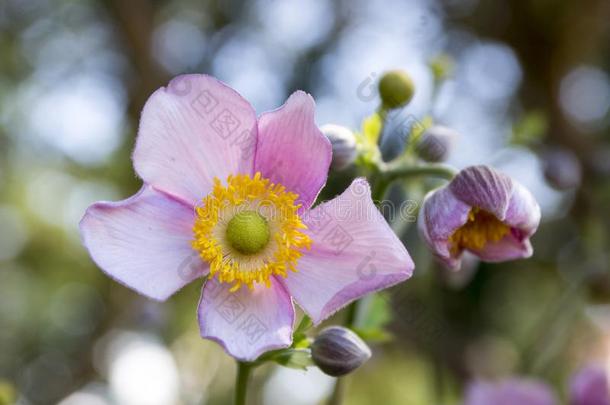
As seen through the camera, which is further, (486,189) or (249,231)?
(249,231)

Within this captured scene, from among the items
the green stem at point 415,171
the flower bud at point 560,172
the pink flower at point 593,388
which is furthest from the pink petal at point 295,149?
the pink flower at point 593,388

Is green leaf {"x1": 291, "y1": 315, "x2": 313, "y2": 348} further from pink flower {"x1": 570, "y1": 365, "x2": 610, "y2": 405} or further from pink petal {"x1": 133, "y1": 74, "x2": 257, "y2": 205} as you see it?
pink flower {"x1": 570, "y1": 365, "x2": 610, "y2": 405}

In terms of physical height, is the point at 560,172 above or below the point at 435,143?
below

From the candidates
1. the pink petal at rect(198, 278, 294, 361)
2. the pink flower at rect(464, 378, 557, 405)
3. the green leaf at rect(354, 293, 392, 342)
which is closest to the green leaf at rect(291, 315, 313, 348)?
the pink petal at rect(198, 278, 294, 361)

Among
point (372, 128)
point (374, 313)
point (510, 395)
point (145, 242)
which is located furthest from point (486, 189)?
point (510, 395)

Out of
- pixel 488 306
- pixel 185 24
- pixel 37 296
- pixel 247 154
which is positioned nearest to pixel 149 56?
pixel 185 24

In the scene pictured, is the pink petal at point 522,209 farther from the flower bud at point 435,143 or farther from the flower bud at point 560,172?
the flower bud at point 560,172

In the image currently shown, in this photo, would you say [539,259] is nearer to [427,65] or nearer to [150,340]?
[150,340]

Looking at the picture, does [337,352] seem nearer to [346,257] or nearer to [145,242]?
[346,257]
